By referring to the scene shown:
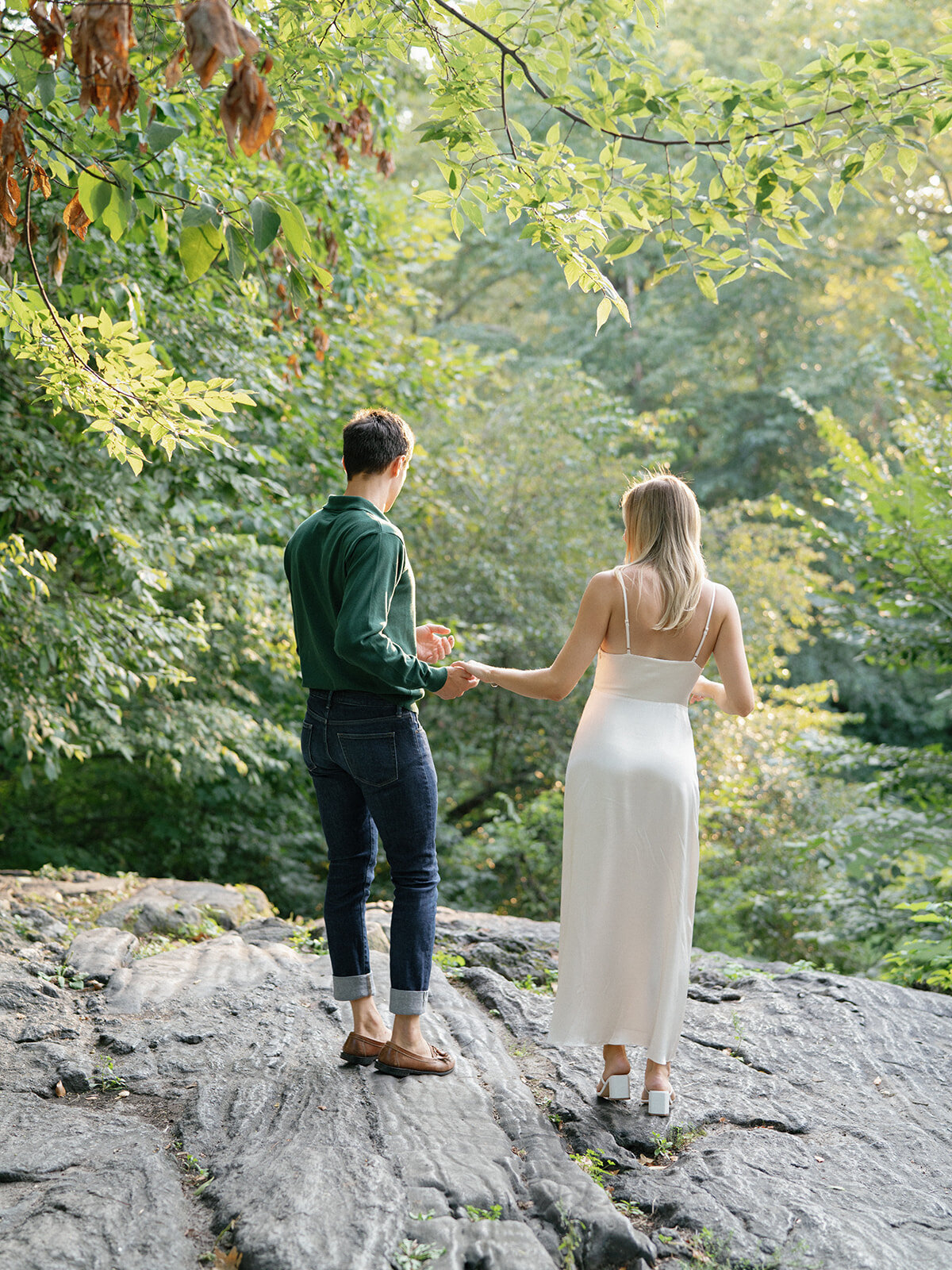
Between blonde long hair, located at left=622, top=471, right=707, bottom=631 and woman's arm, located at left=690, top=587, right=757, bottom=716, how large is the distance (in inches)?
5.4

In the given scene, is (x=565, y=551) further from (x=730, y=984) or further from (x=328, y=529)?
(x=328, y=529)

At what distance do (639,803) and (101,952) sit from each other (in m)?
2.62

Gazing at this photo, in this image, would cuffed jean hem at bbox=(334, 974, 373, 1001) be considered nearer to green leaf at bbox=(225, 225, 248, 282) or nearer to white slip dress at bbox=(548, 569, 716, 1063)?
white slip dress at bbox=(548, 569, 716, 1063)

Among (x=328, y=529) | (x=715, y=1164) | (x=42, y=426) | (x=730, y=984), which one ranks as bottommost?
(x=730, y=984)

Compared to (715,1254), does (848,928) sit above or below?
below

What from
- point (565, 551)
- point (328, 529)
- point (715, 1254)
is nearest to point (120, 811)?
A: point (565, 551)

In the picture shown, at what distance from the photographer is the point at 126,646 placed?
220 inches

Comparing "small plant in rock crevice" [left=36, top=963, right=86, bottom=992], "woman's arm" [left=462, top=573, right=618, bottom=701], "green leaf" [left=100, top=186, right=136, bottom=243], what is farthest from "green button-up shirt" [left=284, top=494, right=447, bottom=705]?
"small plant in rock crevice" [left=36, top=963, right=86, bottom=992]

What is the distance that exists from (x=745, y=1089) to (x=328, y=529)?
7.55 ft

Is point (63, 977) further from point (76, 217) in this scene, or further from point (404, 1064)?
point (76, 217)

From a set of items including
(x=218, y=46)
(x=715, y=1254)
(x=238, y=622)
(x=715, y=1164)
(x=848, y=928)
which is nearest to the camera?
(x=218, y=46)

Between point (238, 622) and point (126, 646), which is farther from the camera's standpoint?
point (238, 622)

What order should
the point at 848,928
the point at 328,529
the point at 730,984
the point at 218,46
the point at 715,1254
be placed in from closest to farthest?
1. the point at 218,46
2. the point at 715,1254
3. the point at 328,529
4. the point at 730,984
5. the point at 848,928

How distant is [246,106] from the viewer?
198 cm
